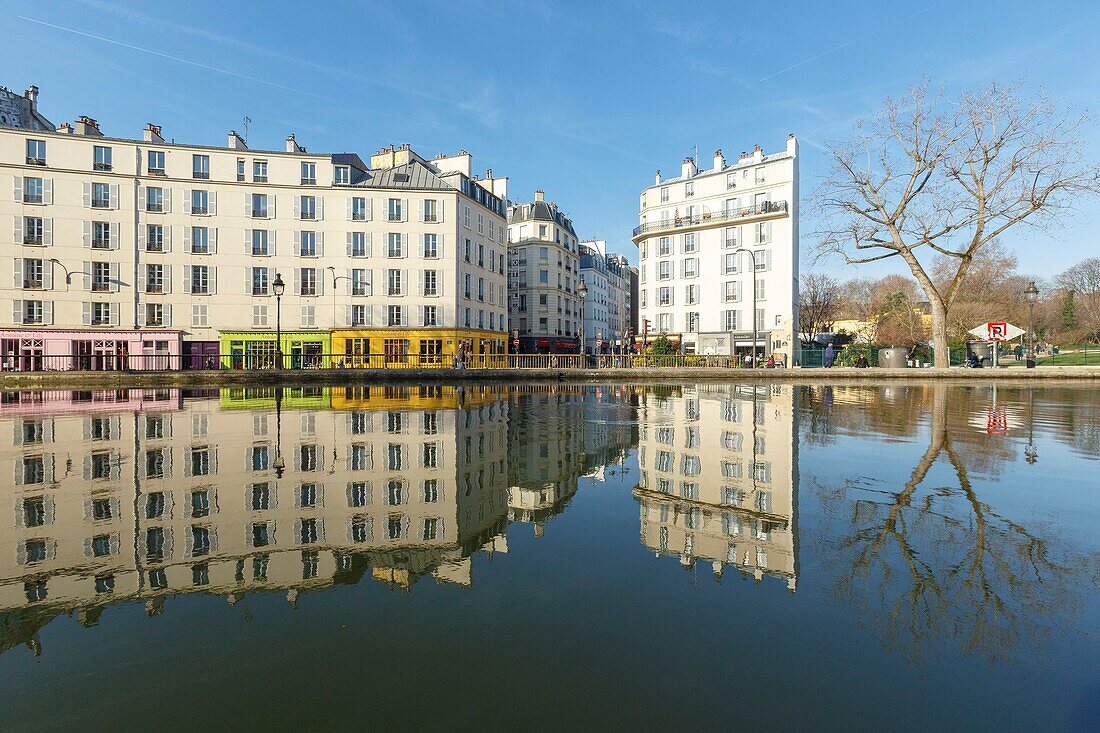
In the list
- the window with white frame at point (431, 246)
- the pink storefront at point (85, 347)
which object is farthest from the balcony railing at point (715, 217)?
the pink storefront at point (85, 347)

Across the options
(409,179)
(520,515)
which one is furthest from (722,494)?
(409,179)

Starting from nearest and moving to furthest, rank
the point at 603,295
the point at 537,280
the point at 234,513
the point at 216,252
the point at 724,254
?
the point at 234,513
the point at 216,252
the point at 724,254
the point at 537,280
the point at 603,295

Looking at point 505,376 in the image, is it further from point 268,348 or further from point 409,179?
point 409,179

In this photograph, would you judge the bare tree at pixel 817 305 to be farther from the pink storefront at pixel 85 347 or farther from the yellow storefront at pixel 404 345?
the pink storefront at pixel 85 347

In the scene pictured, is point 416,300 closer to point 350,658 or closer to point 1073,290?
point 350,658

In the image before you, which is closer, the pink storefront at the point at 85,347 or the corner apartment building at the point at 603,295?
the pink storefront at the point at 85,347

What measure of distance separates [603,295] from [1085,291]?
63599 millimetres

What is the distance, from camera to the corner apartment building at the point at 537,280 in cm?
6372

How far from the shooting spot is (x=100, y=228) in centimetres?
3869

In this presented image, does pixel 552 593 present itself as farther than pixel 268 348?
No

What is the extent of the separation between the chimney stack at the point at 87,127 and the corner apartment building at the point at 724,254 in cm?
4610

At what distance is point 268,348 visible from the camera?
4106cm

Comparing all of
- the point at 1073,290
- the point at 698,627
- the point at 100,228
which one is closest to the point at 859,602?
the point at 698,627

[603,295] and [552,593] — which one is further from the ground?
[603,295]
